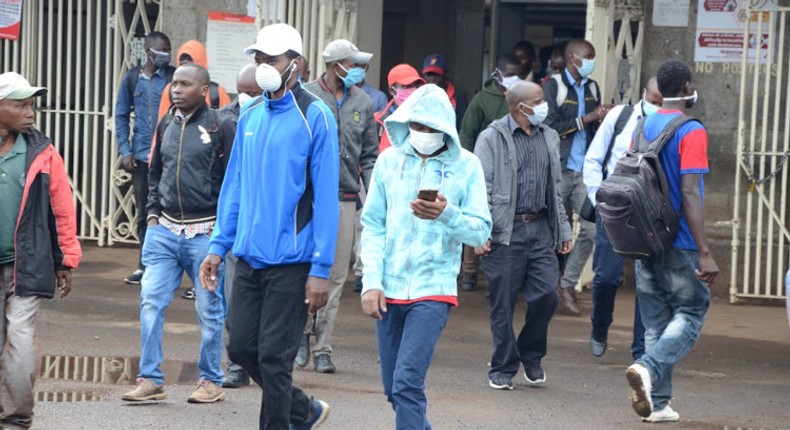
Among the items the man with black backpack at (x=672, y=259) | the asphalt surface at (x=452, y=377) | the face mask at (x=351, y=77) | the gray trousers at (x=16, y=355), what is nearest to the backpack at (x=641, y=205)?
the man with black backpack at (x=672, y=259)

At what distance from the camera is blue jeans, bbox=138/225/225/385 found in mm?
7410

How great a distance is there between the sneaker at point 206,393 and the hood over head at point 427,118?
2.17 meters

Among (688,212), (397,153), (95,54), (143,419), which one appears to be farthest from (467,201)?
(95,54)

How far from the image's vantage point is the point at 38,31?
43.6 feet

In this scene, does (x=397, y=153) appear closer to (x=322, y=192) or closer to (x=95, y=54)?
(x=322, y=192)

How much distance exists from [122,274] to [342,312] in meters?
2.48

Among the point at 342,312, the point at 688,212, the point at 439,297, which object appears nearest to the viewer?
the point at 439,297

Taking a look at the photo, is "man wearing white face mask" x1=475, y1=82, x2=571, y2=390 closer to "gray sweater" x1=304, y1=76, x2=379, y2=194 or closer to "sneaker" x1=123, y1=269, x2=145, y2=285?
"gray sweater" x1=304, y1=76, x2=379, y2=194

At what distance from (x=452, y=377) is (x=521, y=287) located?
72cm

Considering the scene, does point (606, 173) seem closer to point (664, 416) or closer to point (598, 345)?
point (598, 345)

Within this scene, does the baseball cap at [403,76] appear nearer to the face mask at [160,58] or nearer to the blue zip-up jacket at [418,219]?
the face mask at [160,58]

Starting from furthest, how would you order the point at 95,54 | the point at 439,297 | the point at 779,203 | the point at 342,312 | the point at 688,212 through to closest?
the point at 95,54 < the point at 779,203 < the point at 342,312 < the point at 688,212 < the point at 439,297

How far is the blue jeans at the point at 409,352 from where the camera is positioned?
5684 millimetres

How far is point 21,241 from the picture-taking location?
654 cm
